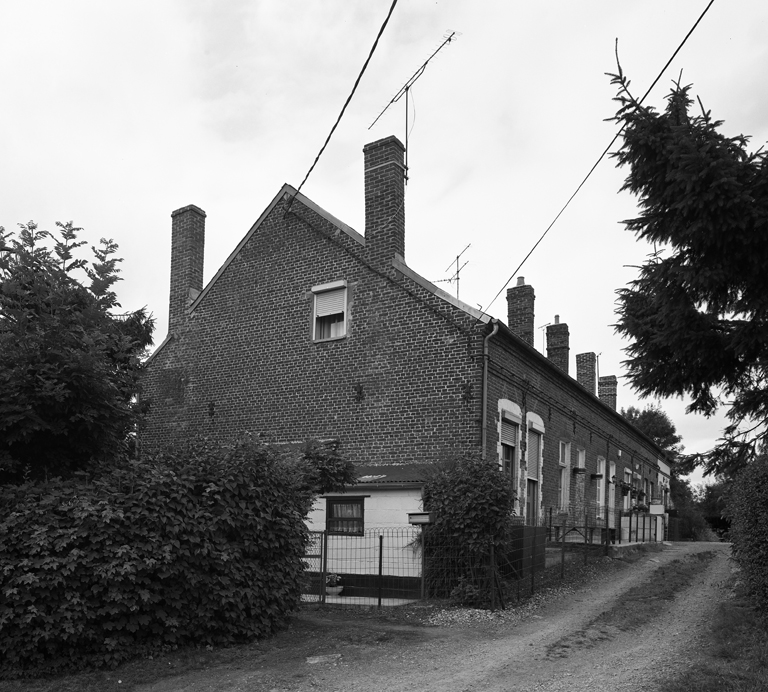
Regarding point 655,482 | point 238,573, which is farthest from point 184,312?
point 655,482

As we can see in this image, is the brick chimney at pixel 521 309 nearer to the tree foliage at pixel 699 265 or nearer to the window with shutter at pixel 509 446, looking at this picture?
the window with shutter at pixel 509 446

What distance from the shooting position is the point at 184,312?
20.8 meters

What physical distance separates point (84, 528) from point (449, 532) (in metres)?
6.66

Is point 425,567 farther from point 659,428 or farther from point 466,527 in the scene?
point 659,428

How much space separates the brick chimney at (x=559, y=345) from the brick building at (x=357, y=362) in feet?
19.3

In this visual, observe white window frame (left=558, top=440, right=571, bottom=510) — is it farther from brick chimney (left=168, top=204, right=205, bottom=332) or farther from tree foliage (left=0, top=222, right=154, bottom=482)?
tree foliage (left=0, top=222, right=154, bottom=482)

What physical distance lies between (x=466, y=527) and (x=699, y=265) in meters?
5.87

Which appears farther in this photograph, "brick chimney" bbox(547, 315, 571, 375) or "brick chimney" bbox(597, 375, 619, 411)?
"brick chimney" bbox(597, 375, 619, 411)

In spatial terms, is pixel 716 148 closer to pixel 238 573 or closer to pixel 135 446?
pixel 238 573

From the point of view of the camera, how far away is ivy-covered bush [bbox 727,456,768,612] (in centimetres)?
998

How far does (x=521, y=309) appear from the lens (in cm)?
2347

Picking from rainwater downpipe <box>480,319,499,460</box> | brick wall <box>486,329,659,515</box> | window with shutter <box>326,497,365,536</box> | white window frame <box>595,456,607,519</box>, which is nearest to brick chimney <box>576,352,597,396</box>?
brick wall <box>486,329,659,515</box>

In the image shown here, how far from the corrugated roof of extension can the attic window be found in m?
3.25

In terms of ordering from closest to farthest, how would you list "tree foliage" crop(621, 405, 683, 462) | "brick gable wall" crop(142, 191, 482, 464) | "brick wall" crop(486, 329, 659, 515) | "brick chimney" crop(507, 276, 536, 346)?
1. "brick gable wall" crop(142, 191, 482, 464)
2. "brick wall" crop(486, 329, 659, 515)
3. "brick chimney" crop(507, 276, 536, 346)
4. "tree foliage" crop(621, 405, 683, 462)
